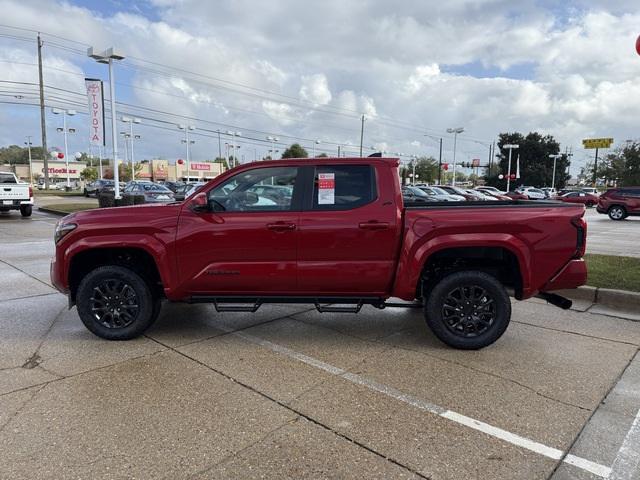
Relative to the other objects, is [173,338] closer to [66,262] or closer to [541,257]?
[66,262]

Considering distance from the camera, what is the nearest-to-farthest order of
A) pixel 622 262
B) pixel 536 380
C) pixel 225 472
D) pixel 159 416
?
1. pixel 225 472
2. pixel 159 416
3. pixel 536 380
4. pixel 622 262

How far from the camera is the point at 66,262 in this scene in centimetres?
469

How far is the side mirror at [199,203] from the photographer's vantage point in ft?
14.7

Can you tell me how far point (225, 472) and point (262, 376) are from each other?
1.28 metres

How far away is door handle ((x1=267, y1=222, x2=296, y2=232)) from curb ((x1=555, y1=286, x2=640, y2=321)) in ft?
14.1

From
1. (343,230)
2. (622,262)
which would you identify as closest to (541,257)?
(343,230)

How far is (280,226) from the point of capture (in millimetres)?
4457

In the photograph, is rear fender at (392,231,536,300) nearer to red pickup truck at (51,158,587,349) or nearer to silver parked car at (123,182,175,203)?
red pickup truck at (51,158,587,349)

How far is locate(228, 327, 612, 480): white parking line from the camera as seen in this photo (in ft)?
9.21

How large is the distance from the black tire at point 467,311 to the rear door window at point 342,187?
1158mm

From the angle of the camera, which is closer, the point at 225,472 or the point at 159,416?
the point at 225,472

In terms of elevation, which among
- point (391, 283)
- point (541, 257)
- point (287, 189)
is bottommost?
point (391, 283)

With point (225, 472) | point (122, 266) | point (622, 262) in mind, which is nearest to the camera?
point (225, 472)

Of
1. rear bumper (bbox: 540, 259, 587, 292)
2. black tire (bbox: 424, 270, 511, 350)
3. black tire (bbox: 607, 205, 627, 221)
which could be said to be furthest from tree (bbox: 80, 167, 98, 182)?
rear bumper (bbox: 540, 259, 587, 292)
